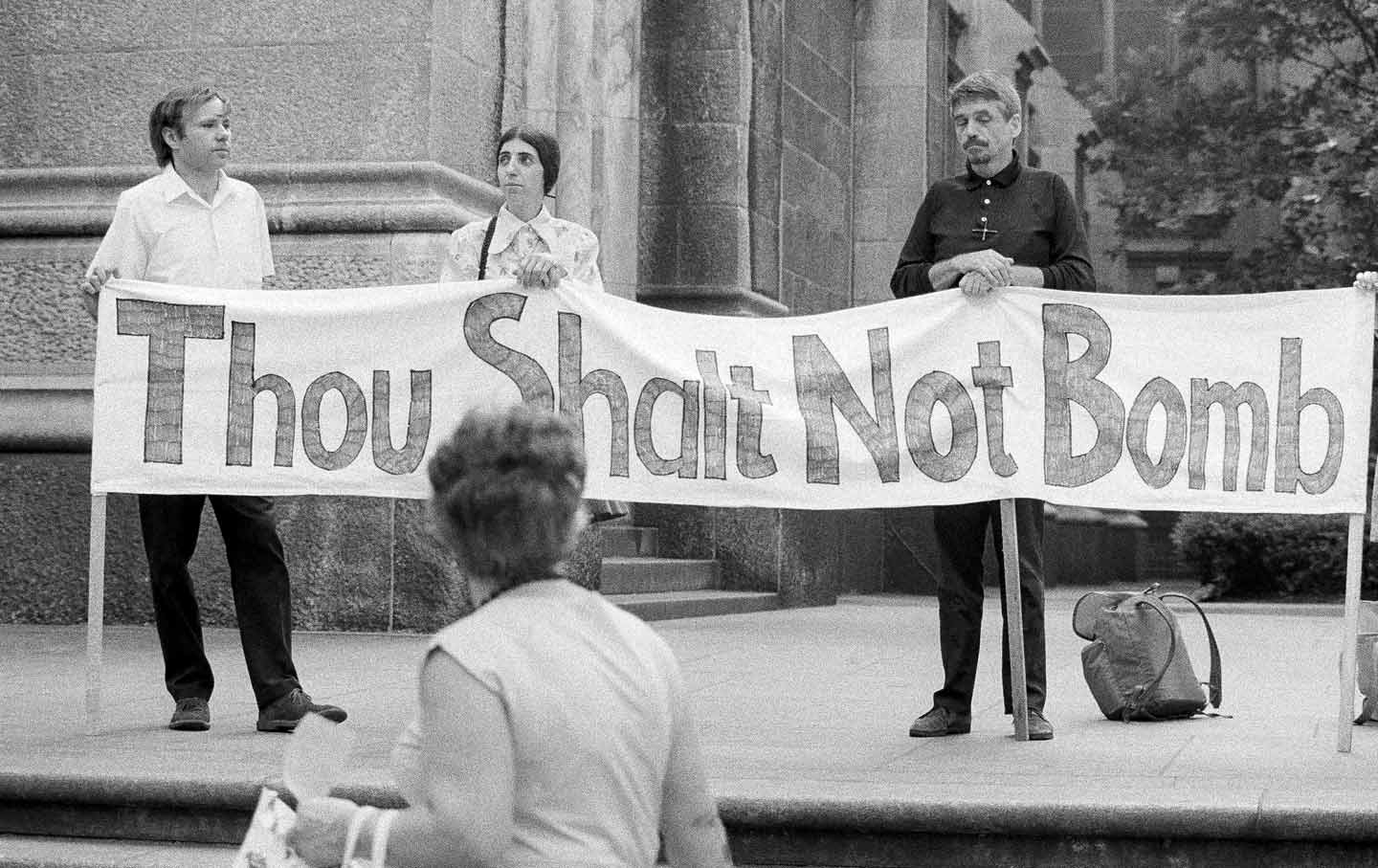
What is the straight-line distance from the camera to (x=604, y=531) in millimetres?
13656

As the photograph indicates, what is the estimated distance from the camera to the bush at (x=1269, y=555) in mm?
19500

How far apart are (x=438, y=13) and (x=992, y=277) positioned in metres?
4.82

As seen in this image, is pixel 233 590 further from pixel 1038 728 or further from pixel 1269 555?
pixel 1269 555

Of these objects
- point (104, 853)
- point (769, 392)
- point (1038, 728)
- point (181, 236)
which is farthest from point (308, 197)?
point (104, 853)

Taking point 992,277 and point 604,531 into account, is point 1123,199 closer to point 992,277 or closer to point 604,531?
point 604,531

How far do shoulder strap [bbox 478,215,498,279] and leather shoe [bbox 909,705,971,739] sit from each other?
2.08m

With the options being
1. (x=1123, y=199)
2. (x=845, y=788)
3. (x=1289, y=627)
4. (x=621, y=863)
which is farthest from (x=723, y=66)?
(x=1123, y=199)

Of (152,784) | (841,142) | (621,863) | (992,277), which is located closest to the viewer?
(621,863)

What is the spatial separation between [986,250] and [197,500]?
2622 mm

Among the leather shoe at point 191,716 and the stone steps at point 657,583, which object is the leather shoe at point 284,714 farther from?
the stone steps at point 657,583

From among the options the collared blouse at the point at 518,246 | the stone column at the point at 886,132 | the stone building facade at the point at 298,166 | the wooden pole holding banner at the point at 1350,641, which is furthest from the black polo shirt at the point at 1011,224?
the stone column at the point at 886,132

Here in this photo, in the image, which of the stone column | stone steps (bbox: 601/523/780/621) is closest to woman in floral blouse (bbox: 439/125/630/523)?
stone steps (bbox: 601/523/780/621)

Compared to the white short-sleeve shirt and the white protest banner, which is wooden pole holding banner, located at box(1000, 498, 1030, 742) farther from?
the white short-sleeve shirt

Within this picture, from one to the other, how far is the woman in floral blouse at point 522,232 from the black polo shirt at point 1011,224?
108cm
